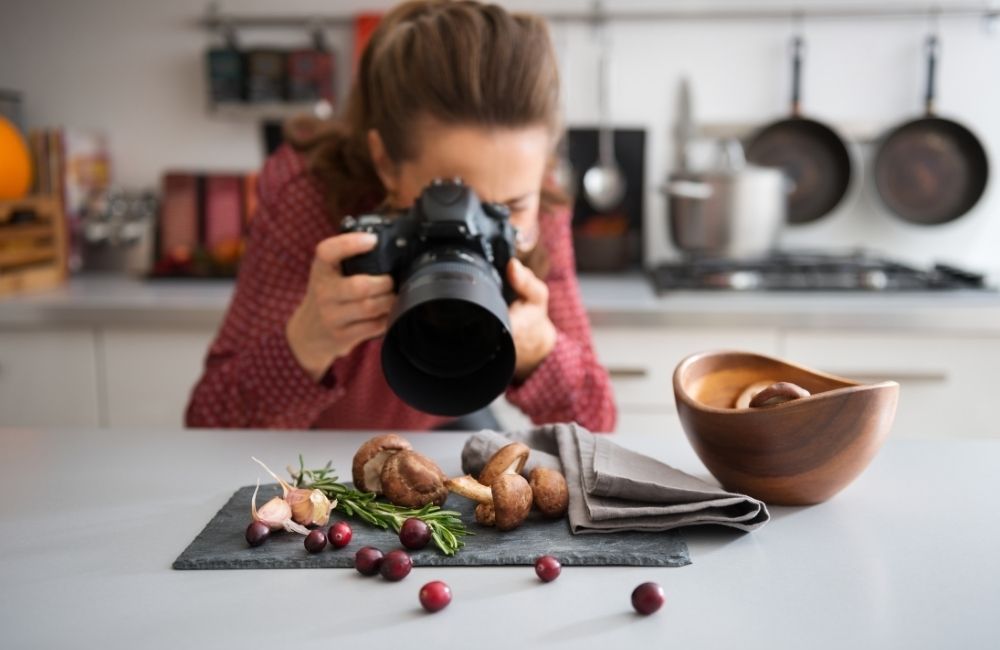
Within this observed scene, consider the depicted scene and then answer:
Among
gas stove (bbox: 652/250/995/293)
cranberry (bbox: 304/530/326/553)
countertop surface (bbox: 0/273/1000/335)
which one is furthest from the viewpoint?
gas stove (bbox: 652/250/995/293)

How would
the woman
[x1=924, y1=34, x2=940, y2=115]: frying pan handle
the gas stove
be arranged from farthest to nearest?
[x1=924, y1=34, x2=940, y2=115]: frying pan handle < the gas stove < the woman

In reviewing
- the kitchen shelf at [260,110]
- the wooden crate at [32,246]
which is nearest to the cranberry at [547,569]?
the wooden crate at [32,246]

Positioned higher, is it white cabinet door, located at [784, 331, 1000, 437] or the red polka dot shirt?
the red polka dot shirt

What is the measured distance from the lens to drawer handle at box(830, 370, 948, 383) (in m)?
1.58

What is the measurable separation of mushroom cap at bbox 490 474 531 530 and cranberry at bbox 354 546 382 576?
9cm

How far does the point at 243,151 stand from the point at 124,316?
610mm

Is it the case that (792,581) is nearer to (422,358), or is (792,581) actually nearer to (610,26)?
(422,358)

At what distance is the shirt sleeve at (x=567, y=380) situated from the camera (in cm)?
109

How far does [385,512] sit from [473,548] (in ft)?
0.25

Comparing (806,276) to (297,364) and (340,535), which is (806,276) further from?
(340,535)

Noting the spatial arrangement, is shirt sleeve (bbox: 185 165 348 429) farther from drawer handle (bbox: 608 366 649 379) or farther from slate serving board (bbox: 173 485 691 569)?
drawer handle (bbox: 608 366 649 379)

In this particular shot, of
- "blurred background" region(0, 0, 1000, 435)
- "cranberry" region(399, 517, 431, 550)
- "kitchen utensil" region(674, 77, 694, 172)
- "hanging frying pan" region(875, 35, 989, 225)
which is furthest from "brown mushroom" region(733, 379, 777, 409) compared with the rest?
"hanging frying pan" region(875, 35, 989, 225)

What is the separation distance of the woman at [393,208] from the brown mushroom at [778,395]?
0.28m

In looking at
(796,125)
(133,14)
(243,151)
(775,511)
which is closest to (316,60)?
(243,151)
